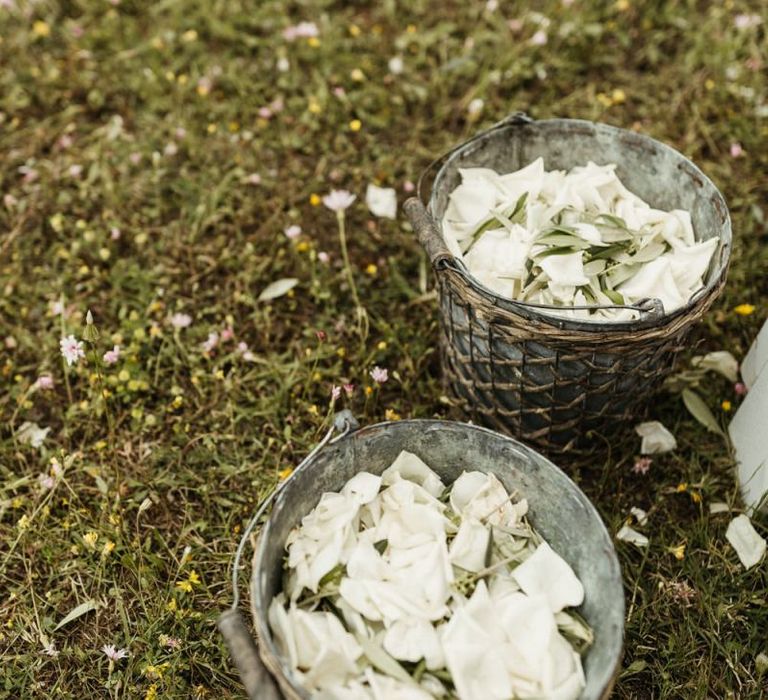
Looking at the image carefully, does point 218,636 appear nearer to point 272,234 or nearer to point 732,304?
point 272,234

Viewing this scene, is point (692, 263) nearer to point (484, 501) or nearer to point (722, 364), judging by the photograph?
point (722, 364)

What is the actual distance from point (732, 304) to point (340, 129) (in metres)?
1.56

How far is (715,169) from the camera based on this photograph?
3166mm

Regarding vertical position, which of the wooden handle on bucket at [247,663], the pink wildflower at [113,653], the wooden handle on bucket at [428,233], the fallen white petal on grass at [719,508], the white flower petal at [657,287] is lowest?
the fallen white petal on grass at [719,508]

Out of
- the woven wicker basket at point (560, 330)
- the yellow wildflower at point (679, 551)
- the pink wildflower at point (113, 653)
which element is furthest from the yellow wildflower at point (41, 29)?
the yellow wildflower at point (679, 551)

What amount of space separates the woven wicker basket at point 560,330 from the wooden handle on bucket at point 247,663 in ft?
2.92

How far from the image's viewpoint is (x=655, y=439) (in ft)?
7.98

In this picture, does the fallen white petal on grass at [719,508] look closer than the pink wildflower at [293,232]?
Yes

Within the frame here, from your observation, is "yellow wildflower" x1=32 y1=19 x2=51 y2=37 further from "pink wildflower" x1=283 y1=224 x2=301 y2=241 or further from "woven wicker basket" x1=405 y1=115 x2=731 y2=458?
"woven wicker basket" x1=405 y1=115 x2=731 y2=458

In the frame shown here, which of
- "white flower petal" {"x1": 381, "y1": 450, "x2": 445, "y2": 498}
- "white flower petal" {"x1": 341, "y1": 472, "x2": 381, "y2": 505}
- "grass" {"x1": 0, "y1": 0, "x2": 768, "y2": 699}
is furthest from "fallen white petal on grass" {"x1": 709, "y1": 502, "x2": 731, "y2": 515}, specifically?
"white flower petal" {"x1": 341, "y1": 472, "x2": 381, "y2": 505}

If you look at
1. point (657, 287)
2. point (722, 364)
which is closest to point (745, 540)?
point (722, 364)

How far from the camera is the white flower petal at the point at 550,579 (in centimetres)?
175

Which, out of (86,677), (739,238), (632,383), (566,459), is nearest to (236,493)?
(86,677)

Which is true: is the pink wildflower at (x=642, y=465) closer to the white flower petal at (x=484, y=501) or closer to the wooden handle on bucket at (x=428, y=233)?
the white flower petal at (x=484, y=501)
